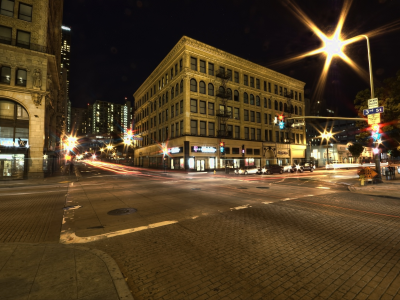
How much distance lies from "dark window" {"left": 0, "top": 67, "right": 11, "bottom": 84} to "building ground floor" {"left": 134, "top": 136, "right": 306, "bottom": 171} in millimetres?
24937

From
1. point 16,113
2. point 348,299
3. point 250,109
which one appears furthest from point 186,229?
point 250,109

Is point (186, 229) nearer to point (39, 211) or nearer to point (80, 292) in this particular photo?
point (80, 292)

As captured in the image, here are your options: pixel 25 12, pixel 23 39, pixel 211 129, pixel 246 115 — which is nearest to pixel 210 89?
pixel 211 129

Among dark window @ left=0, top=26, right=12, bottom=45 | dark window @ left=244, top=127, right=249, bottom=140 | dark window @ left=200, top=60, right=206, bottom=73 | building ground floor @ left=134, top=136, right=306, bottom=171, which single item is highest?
dark window @ left=200, top=60, right=206, bottom=73

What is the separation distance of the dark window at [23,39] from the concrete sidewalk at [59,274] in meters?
31.5

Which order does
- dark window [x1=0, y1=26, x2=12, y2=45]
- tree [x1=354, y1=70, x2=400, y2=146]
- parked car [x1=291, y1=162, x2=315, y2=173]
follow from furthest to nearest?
parked car [x1=291, y1=162, x2=315, y2=173] < dark window [x1=0, y1=26, x2=12, y2=45] < tree [x1=354, y1=70, x2=400, y2=146]

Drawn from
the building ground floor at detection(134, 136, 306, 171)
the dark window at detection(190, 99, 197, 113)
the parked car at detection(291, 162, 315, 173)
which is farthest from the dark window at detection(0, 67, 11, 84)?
the parked car at detection(291, 162, 315, 173)

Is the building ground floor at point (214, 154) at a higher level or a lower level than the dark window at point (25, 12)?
lower

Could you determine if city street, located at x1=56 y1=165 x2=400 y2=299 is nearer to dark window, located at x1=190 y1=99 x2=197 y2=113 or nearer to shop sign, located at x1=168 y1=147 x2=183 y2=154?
shop sign, located at x1=168 y1=147 x2=183 y2=154

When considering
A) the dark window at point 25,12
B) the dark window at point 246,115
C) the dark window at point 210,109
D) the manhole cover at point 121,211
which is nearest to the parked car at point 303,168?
the dark window at point 246,115

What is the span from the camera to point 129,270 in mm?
3805

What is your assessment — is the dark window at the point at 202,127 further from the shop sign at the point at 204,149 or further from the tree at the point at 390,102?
the tree at the point at 390,102

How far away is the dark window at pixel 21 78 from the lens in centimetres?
2444

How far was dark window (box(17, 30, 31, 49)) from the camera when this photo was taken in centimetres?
2483
